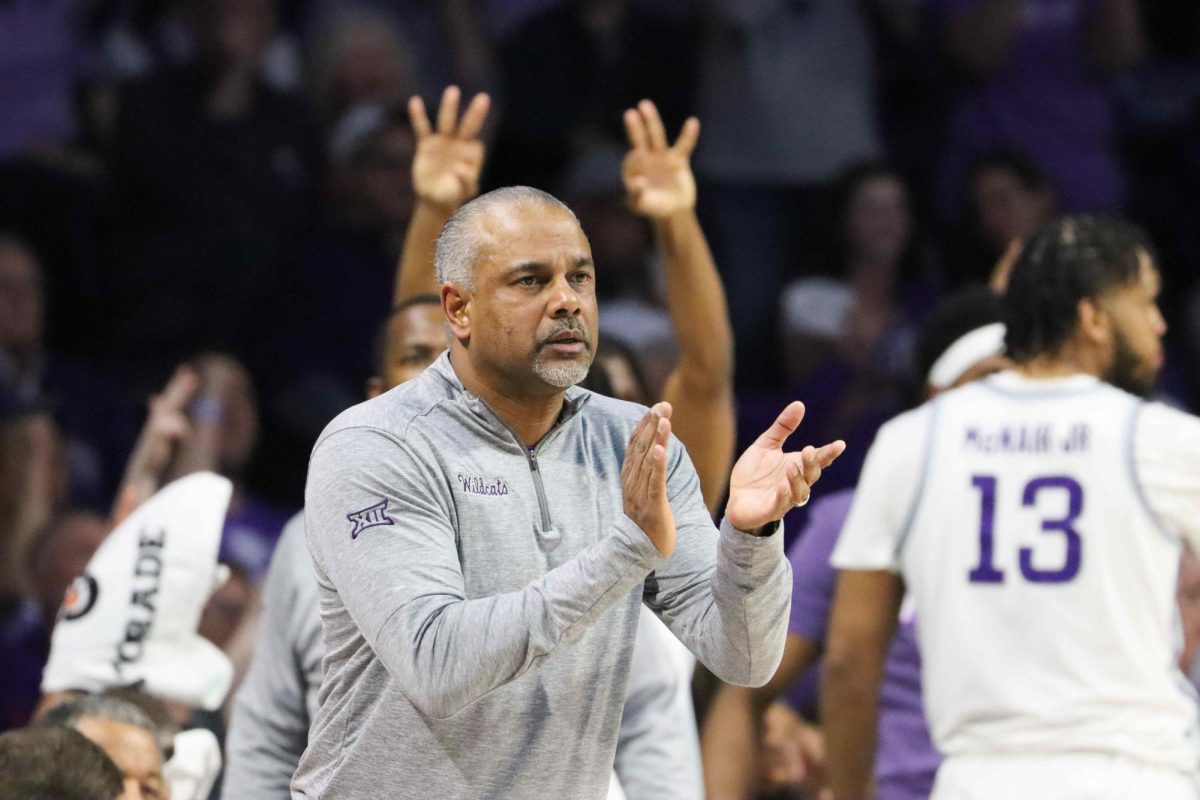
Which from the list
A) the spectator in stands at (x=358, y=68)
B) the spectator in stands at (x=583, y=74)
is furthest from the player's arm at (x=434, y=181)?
the spectator in stands at (x=583, y=74)

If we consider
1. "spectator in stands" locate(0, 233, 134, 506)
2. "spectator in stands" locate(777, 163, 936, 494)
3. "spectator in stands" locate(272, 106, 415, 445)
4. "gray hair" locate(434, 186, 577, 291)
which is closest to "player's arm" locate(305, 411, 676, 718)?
"gray hair" locate(434, 186, 577, 291)

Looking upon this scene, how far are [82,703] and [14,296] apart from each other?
2.97m

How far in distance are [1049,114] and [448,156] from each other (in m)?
3.96

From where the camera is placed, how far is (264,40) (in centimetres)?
732

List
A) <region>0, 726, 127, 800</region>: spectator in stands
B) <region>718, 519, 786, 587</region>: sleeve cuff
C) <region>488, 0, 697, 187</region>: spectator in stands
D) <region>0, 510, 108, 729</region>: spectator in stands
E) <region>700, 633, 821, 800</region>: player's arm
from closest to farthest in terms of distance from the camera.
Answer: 1. <region>718, 519, 786, 587</region>: sleeve cuff
2. <region>0, 726, 127, 800</region>: spectator in stands
3. <region>700, 633, 821, 800</region>: player's arm
4. <region>0, 510, 108, 729</region>: spectator in stands
5. <region>488, 0, 697, 187</region>: spectator in stands

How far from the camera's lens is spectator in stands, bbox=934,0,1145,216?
26.1 feet

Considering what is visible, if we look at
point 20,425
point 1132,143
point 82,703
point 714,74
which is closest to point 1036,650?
point 82,703

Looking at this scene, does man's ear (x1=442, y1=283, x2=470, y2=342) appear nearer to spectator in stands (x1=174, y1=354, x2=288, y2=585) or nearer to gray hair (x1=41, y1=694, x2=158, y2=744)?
gray hair (x1=41, y1=694, x2=158, y2=744)

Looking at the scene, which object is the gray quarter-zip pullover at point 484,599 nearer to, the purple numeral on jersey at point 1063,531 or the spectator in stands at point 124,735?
the spectator in stands at point 124,735

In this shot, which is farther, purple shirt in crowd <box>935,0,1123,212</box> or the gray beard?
purple shirt in crowd <box>935,0,1123,212</box>

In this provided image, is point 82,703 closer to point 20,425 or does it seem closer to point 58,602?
point 58,602

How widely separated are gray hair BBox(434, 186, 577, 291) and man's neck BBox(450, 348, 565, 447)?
0.12 m

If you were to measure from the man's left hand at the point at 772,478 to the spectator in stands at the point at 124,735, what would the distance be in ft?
4.90

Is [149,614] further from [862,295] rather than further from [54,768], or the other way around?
[862,295]
